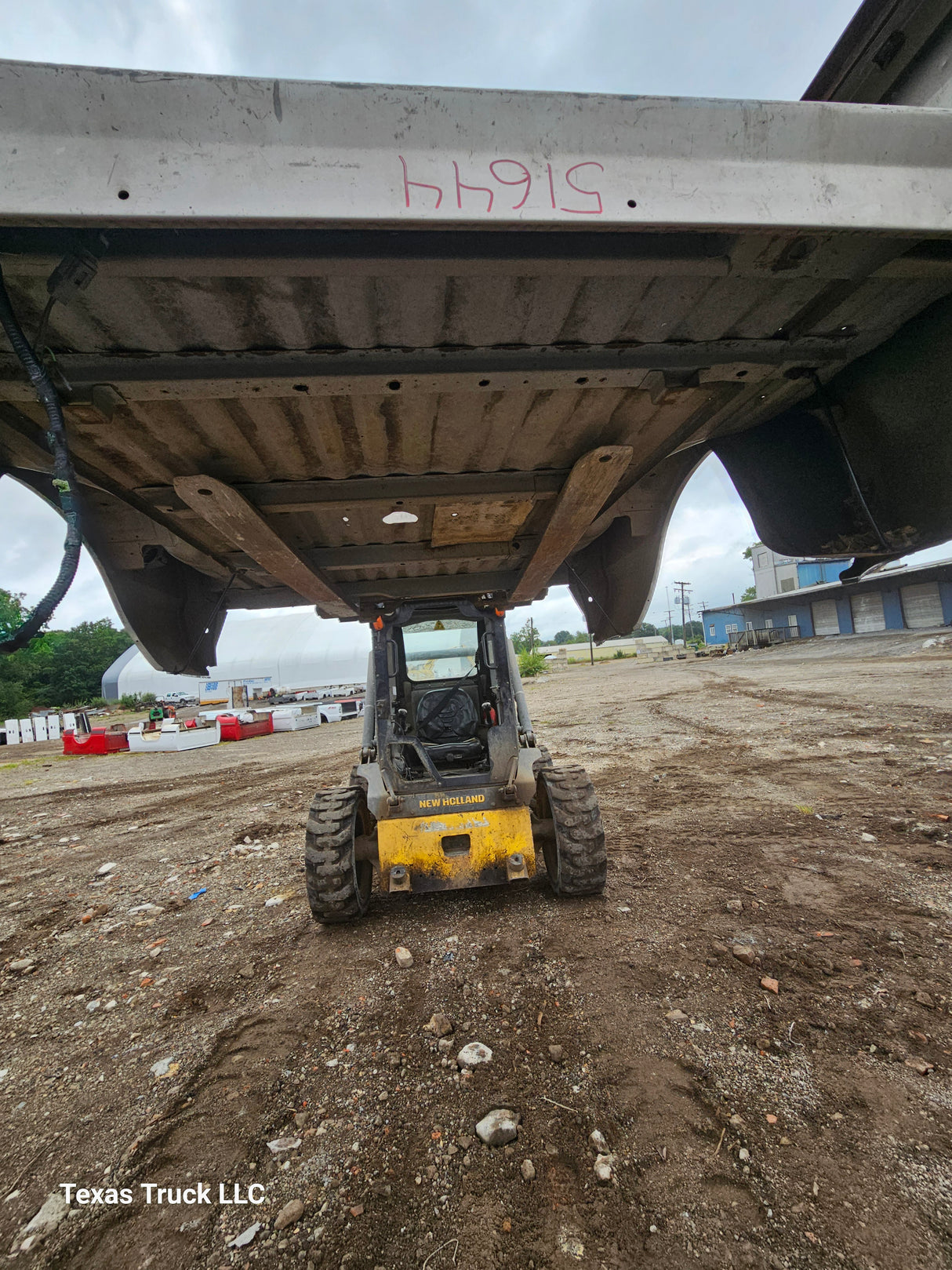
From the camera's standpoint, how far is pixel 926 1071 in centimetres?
176

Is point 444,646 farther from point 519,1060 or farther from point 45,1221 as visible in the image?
point 45,1221

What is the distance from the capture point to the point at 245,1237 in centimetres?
140

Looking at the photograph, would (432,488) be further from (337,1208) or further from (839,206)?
(337,1208)

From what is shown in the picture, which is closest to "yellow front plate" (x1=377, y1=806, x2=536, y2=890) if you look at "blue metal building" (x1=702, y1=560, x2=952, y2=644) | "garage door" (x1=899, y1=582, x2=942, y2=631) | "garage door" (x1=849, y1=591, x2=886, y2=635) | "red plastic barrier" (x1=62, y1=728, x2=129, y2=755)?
"red plastic barrier" (x1=62, y1=728, x2=129, y2=755)

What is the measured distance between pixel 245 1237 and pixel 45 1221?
1.98 feet

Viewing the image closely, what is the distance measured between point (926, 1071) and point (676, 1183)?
3.12ft

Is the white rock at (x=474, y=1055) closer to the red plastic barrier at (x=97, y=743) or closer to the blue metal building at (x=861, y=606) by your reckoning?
the red plastic barrier at (x=97, y=743)

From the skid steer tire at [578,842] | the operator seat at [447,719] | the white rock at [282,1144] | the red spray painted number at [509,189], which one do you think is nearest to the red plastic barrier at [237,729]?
the operator seat at [447,719]

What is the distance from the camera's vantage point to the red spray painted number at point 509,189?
1086mm

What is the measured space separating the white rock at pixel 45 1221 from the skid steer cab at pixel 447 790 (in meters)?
1.52

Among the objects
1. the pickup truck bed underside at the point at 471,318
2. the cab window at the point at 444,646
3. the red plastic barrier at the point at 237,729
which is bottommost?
the red plastic barrier at the point at 237,729

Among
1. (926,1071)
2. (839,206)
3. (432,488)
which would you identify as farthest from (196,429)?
(926,1071)

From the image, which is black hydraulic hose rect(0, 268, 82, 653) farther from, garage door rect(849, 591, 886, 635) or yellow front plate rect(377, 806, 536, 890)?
garage door rect(849, 591, 886, 635)

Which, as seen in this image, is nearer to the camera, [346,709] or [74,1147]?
[74,1147]
